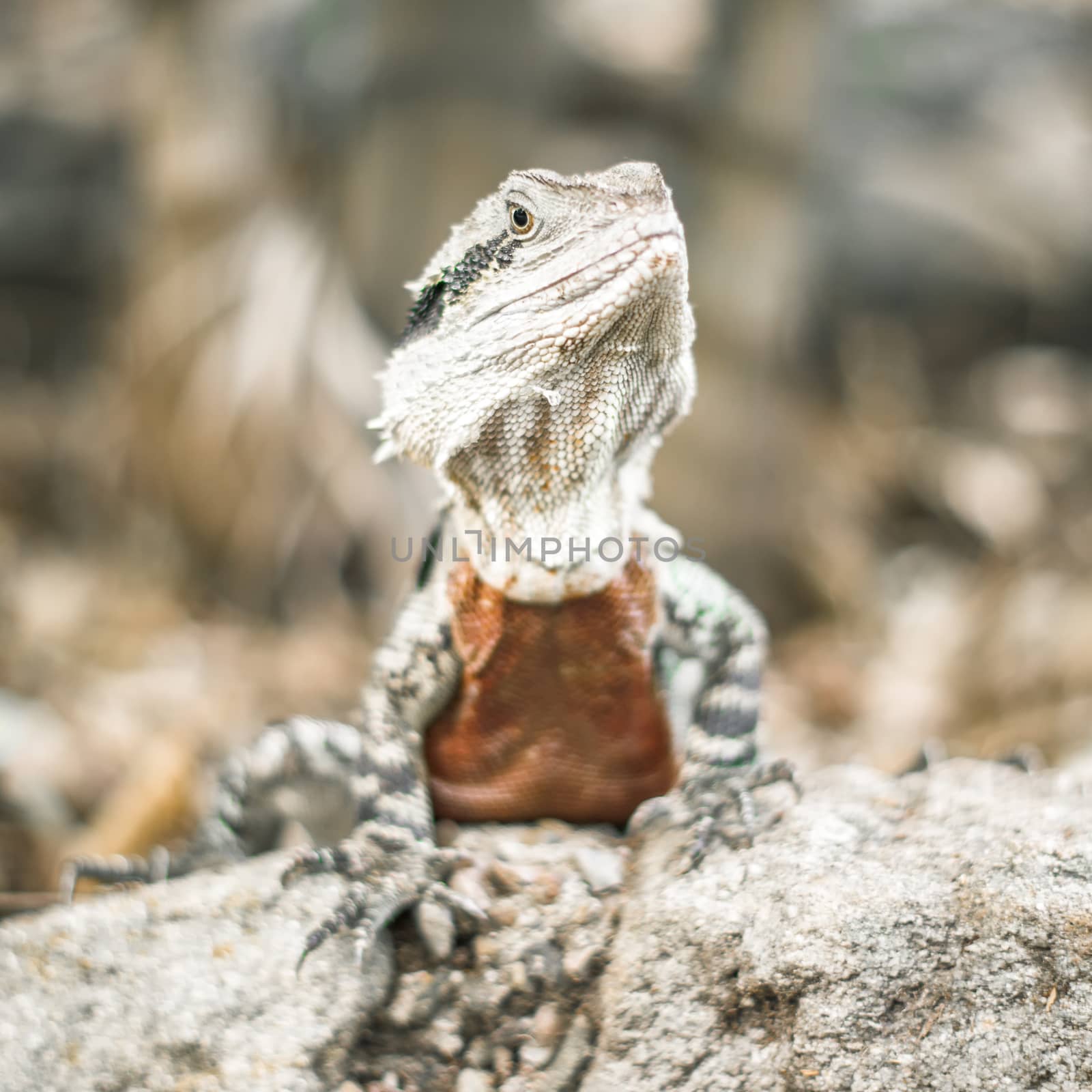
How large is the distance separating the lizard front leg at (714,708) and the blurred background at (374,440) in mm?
2094

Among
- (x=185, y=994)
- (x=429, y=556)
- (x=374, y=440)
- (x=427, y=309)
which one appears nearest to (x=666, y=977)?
(x=185, y=994)

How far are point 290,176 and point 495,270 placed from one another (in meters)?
7.02

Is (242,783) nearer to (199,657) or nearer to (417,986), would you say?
(417,986)

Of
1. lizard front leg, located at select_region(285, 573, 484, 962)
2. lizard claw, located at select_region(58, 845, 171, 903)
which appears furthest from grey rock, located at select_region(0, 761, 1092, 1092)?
lizard claw, located at select_region(58, 845, 171, 903)

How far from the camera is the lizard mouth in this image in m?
3.00

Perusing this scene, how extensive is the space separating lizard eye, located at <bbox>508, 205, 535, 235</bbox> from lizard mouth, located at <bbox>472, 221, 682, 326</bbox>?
0.66 feet

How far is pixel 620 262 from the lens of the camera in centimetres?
303

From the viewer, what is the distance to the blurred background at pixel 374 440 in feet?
23.9

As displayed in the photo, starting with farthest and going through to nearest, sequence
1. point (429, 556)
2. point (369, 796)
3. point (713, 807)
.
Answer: point (429, 556)
point (369, 796)
point (713, 807)

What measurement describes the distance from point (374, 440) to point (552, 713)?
5152mm

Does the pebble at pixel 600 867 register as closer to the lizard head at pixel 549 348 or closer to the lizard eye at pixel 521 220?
the lizard head at pixel 549 348

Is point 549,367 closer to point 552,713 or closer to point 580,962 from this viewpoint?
point 552,713

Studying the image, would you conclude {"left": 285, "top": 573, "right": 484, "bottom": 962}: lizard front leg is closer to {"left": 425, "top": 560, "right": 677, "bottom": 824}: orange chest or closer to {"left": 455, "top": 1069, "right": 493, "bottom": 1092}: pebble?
{"left": 425, "top": 560, "right": 677, "bottom": 824}: orange chest

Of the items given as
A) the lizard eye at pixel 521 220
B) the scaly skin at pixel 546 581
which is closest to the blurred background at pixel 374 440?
the scaly skin at pixel 546 581
